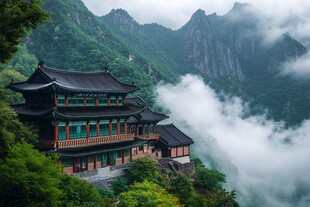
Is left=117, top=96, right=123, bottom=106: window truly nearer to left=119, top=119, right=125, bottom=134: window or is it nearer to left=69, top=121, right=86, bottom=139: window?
left=119, top=119, right=125, bottom=134: window

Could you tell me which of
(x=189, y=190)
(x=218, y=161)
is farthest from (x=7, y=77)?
(x=218, y=161)

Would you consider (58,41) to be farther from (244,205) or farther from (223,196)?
(223,196)

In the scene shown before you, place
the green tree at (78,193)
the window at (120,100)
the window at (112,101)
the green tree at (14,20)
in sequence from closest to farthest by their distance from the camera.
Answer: the green tree at (14,20), the green tree at (78,193), the window at (112,101), the window at (120,100)

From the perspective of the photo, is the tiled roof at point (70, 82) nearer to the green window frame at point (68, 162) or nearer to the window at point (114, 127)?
the window at point (114, 127)

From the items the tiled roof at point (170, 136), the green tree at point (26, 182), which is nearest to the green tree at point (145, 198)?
the green tree at point (26, 182)

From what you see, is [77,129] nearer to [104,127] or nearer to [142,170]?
[104,127]

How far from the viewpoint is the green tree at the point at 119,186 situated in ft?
123

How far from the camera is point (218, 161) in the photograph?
123m

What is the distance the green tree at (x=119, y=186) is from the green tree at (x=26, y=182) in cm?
1513

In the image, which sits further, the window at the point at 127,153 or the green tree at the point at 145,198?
the window at the point at 127,153

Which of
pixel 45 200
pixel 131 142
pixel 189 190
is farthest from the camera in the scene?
pixel 131 142

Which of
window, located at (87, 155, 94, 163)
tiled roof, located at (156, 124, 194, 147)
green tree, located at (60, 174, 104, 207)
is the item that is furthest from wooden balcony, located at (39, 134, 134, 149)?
tiled roof, located at (156, 124, 194, 147)

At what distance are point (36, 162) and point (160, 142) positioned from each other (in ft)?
105

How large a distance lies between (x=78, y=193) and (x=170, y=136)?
29590 millimetres
